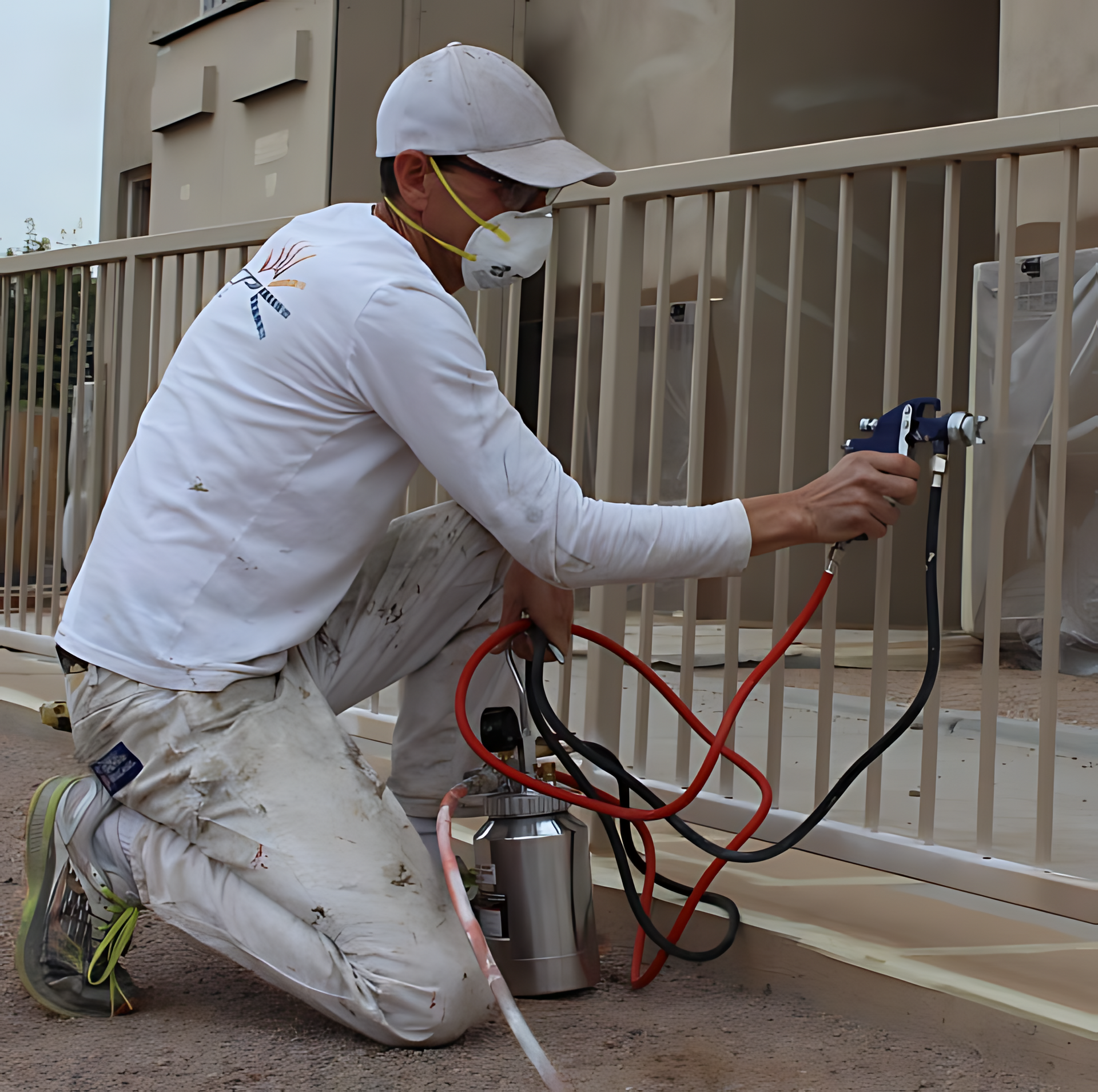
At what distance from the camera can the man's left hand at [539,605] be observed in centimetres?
167

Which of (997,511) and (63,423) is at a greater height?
(63,423)

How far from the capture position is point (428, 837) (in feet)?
5.95

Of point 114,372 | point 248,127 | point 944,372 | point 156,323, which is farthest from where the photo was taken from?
point 248,127

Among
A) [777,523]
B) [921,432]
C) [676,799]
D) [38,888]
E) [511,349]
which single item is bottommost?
[38,888]

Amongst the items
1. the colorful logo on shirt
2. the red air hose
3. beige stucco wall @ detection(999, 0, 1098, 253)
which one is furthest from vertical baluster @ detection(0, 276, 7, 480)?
beige stucco wall @ detection(999, 0, 1098, 253)

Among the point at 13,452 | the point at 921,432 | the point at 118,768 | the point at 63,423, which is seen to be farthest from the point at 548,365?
the point at 13,452

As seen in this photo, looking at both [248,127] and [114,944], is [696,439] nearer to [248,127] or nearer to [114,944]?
[114,944]

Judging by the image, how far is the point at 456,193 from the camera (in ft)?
5.23

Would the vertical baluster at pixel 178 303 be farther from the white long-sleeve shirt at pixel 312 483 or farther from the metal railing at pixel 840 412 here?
the white long-sleeve shirt at pixel 312 483

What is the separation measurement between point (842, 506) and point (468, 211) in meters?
0.63

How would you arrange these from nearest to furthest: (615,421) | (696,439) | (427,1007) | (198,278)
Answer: (427,1007)
(696,439)
(615,421)
(198,278)

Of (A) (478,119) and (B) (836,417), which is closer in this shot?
(A) (478,119)

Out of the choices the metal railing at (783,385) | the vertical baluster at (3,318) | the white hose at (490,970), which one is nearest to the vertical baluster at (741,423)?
the metal railing at (783,385)

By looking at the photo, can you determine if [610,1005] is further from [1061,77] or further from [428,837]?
[1061,77]
